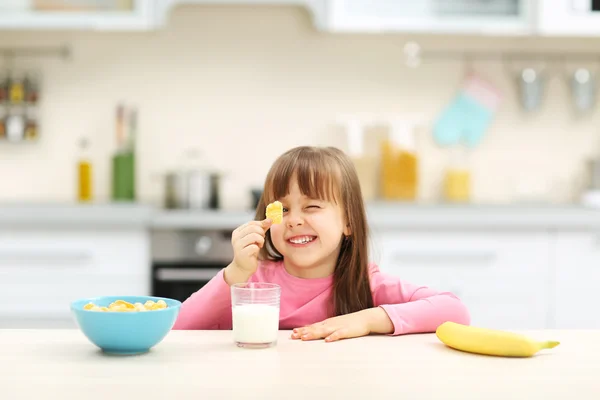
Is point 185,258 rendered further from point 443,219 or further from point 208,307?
point 208,307

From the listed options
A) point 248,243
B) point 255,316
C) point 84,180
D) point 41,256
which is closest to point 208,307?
point 248,243

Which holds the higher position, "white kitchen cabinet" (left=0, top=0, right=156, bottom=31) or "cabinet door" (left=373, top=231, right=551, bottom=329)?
"white kitchen cabinet" (left=0, top=0, right=156, bottom=31)

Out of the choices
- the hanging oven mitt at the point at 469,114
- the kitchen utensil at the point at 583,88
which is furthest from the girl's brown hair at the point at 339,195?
the kitchen utensil at the point at 583,88

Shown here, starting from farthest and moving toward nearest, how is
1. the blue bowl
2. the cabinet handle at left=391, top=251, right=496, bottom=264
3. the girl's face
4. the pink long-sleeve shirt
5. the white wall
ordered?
the white wall, the cabinet handle at left=391, top=251, right=496, bottom=264, the girl's face, the pink long-sleeve shirt, the blue bowl

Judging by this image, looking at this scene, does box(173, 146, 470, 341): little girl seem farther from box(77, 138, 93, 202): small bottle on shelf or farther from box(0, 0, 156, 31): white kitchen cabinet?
box(77, 138, 93, 202): small bottle on shelf

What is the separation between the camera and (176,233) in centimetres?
276

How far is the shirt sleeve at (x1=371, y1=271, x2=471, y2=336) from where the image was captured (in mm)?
1338

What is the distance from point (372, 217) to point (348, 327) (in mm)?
1485

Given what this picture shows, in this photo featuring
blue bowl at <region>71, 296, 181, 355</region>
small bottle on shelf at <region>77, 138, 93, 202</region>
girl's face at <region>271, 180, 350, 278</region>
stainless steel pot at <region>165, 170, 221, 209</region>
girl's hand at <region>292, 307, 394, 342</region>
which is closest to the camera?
blue bowl at <region>71, 296, 181, 355</region>

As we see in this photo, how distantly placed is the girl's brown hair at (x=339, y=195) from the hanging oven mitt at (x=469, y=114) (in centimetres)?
194

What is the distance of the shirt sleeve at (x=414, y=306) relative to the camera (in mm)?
1338

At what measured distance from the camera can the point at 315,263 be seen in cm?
157

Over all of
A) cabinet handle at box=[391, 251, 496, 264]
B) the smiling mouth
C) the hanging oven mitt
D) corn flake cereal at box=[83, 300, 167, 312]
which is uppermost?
the hanging oven mitt

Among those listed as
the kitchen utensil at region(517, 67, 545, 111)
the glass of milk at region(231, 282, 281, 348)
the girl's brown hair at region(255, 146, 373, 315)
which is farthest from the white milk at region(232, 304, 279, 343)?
the kitchen utensil at region(517, 67, 545, 111)
